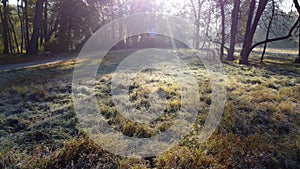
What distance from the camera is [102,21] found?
1178 inches

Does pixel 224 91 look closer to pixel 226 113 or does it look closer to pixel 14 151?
pixel 226 113

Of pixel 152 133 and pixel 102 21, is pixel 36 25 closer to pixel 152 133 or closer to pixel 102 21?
pixel 102 21

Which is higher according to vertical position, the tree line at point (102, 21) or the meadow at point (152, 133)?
the tree line at point (102, 21)

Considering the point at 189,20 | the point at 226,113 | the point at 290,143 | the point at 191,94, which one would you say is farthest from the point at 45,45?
the point at 189,20

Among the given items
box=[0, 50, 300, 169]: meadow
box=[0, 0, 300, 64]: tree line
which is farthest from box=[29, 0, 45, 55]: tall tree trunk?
box=[0, 50, 300, 169]: meadow

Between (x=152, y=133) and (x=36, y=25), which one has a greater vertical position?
(x=36, y=25)

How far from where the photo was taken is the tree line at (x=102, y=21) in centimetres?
1546

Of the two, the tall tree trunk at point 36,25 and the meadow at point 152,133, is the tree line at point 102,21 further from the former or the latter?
the meadow at point 152,133

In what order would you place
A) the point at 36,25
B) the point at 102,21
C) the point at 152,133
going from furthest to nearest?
the point at 102,21
the point at 36,25
the point at 152,133

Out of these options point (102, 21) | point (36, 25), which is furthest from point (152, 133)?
point (102, 21)

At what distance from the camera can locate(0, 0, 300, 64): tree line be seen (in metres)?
15.5

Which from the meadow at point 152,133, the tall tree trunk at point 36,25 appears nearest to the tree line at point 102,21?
the tall tree trunk at point 36,25

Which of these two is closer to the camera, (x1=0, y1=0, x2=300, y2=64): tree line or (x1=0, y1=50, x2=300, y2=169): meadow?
(x1=0, y1=50, x2=300, y2=169): meadow

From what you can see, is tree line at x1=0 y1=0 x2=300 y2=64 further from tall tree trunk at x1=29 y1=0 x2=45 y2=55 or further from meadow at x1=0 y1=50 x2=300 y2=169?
meadow at x1=0 y1=50 x2=300 y2=169
